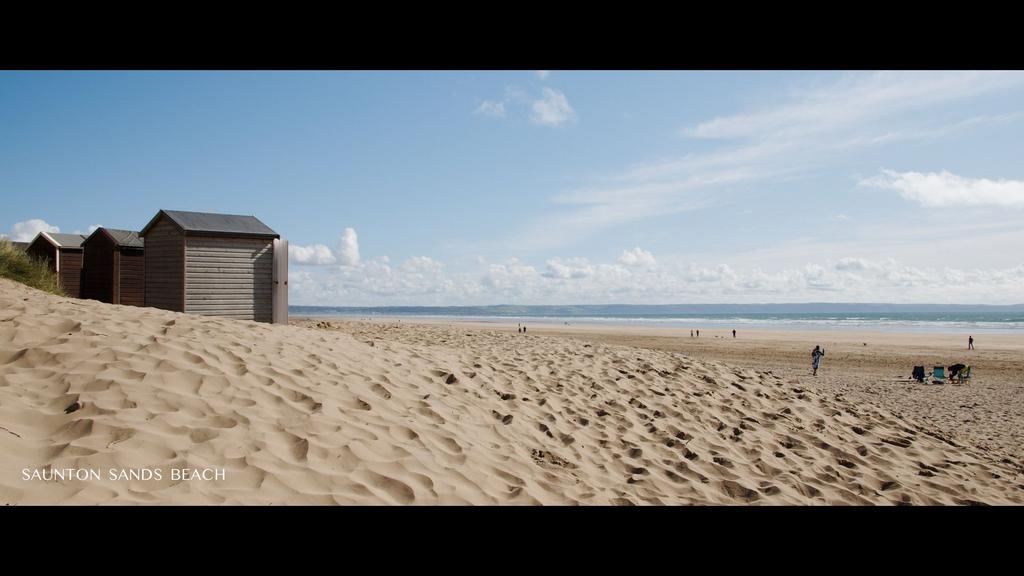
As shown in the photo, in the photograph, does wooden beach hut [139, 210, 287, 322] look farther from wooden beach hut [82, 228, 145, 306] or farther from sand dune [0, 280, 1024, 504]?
sand dune [0, 280, 1024, 504]

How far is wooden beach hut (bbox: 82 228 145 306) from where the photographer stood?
19469mm

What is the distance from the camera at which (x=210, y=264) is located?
1445 cm

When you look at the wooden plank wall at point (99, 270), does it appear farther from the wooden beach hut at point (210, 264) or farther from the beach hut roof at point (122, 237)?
the wooden beach hut at point (210, 264)

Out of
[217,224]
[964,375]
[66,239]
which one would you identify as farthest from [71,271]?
[964,375]

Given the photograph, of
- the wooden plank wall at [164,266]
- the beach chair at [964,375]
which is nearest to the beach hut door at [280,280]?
the wooden plank wall at [164,266]

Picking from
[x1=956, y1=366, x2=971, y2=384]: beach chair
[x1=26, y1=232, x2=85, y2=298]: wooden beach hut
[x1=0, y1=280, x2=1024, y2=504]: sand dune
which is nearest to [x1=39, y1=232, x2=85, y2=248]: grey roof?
[x1=26, y1=232, x2=85, y2=298]: wooden beach hut

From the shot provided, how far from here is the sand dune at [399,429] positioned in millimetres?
3404

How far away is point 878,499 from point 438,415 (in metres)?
4.28

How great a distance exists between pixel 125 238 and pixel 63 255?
3807mm
